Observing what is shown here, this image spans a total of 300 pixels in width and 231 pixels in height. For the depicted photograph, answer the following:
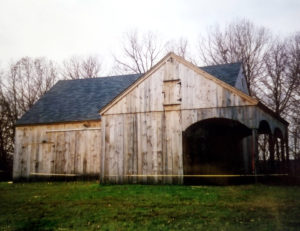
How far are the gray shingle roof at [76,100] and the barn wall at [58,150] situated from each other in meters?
0.57

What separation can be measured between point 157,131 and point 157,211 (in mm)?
7155

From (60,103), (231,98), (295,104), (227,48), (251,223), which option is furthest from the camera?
(227,48)

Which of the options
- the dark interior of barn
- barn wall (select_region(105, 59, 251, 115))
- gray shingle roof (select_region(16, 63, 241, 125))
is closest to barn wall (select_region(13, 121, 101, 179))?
gray shingle roof (select_region(16, 63, 241, 125))

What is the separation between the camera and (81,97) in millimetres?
21812

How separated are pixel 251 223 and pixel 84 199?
5833 millimetres

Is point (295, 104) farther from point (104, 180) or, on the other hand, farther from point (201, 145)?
point (104, 180)

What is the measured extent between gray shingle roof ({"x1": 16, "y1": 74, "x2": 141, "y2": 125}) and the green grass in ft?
29.9

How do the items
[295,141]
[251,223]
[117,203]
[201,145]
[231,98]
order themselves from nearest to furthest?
[251,223] < [117,203] < [231,98] < [201,145] < [295,141]

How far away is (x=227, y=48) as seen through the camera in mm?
35531

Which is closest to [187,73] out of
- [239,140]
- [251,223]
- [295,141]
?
[239,140]

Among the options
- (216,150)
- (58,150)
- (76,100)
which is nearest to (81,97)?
(76,100)

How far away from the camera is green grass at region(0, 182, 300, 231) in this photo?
21.2 feet

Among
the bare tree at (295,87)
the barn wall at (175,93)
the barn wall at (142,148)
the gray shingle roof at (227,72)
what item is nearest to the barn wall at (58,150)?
the barn wall at (142,148)

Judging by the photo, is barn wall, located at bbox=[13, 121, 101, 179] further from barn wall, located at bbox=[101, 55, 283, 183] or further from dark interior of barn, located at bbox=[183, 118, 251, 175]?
dark interior of barn, located at bbox=[183, 118, 251, 175]
